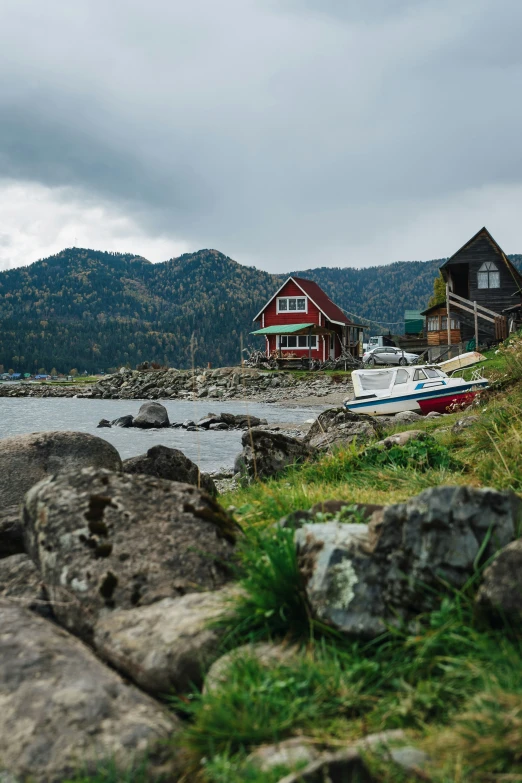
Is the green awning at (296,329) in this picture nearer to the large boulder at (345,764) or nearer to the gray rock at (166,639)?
the gray rock at (166,639)

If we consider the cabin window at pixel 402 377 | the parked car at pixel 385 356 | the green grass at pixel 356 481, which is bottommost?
the green grass at pixel 356 481

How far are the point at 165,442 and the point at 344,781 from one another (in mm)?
22214

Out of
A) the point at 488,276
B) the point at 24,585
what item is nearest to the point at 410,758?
the point at 24,585

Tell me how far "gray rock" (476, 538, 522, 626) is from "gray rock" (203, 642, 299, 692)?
89 centimetres

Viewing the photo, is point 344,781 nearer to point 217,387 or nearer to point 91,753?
point 91,753

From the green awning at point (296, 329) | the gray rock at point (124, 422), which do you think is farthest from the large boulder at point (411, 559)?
the green awning at point (296, 329)

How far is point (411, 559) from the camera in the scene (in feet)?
9.84

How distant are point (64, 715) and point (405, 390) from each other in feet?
62.8

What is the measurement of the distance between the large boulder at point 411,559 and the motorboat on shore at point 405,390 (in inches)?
676

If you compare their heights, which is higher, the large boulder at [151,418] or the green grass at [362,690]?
the green grass at [362,690]

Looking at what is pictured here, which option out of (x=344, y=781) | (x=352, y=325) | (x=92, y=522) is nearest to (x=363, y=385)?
(x=92, y=522)

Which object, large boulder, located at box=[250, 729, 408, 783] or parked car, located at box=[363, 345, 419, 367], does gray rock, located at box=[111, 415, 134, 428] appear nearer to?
large boulder, located at box=[250, 729, 408, 783]

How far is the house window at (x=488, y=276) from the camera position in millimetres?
47062

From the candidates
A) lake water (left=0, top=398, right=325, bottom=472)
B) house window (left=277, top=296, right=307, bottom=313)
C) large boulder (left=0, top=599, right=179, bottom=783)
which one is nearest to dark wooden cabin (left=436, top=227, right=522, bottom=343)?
lake water (left=0, top=398, right=325, bottom=472)
